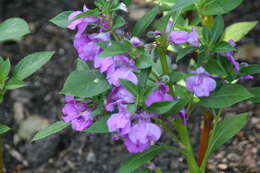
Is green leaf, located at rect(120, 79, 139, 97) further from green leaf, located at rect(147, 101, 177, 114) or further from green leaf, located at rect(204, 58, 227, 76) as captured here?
green leaf, located at rect(204, 58, 227, 76)

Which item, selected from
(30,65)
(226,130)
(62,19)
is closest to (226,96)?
(226,130)

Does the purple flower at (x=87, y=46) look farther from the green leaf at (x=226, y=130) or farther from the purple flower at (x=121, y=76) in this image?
the green leaf at (x=226, y=130)

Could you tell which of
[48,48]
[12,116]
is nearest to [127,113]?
[12,116]

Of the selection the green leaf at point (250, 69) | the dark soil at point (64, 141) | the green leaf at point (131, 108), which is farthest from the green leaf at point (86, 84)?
the dark soil at point (64, 141)

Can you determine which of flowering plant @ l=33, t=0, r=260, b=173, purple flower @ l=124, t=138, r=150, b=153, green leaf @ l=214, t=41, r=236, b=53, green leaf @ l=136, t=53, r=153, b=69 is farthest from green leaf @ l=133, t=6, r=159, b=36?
purple flower @ l=124, t=138, r=150, b=153

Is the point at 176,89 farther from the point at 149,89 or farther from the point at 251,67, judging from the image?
the point at 149,89

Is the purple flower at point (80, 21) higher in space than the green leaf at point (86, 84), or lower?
higher
